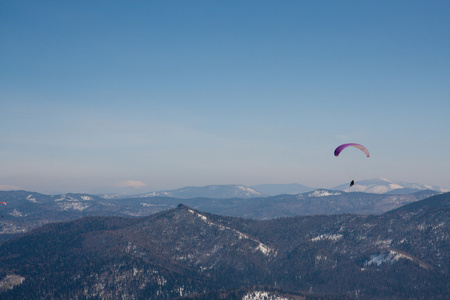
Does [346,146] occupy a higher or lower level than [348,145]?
lower

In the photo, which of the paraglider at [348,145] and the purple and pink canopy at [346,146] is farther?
the purple and pink canopy at [346,146]

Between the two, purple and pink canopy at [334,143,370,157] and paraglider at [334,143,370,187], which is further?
purple and pink canopy at [334,143,370,157]
